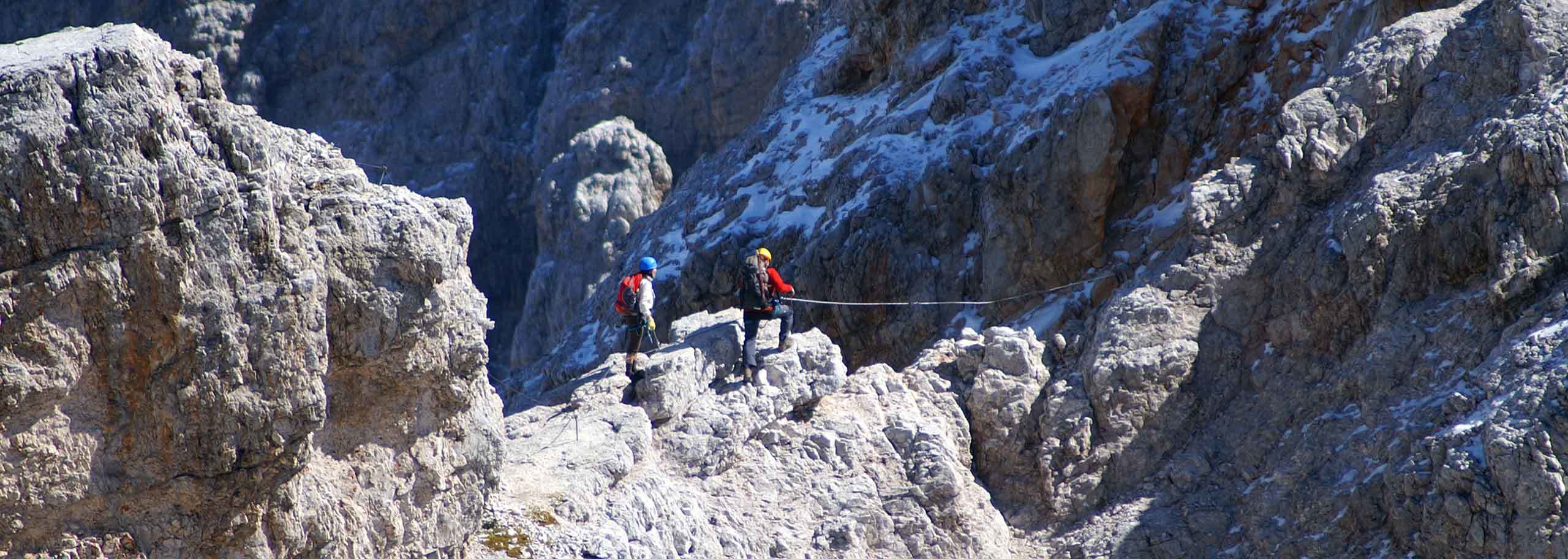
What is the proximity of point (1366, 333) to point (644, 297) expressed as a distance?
8475mm

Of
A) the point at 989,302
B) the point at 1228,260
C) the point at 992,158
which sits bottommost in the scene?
the point at 1228,260

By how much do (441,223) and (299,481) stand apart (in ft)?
8.07

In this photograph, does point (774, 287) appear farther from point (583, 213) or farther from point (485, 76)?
point (485, 76)

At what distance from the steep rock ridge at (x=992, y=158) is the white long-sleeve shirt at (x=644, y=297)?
6.90 meters

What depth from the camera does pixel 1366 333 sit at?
1722 cm

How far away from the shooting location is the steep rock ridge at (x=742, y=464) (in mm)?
14680

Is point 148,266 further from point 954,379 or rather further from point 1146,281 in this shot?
point 1146,281

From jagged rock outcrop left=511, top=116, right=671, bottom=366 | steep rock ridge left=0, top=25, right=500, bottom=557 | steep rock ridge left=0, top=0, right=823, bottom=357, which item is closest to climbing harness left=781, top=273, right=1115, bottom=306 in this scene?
steep rock ridge left=0, top=25, right=500, bottom=557

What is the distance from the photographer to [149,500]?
11.0 meters

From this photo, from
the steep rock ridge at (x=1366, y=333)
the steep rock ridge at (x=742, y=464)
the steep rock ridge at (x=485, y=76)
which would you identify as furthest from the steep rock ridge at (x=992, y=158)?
the steep rock ridge at (x=485, y=76)

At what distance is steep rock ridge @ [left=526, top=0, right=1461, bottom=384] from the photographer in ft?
76.1

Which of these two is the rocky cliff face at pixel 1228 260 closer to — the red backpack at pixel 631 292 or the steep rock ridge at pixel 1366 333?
the steep rock ridge at pixel 1366 333

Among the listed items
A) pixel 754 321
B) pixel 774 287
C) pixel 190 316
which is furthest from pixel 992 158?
pixel 190 316

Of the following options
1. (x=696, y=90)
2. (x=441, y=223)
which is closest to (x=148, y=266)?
(x=441, y=223)
